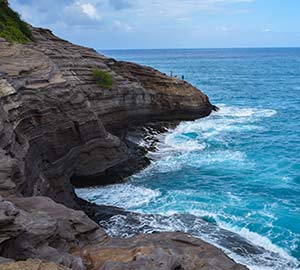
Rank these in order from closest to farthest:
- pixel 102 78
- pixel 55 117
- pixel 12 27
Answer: pixel 55 117 < pixel 102 78 < pixel 12 27

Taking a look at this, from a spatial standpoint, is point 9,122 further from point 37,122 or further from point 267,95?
point 267,95

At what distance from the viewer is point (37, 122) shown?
23.3m

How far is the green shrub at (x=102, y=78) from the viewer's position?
34981mm

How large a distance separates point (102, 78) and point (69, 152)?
10.7m

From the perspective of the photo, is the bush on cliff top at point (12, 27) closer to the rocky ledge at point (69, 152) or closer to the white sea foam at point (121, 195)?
the rocky ledge at point (69, 152)

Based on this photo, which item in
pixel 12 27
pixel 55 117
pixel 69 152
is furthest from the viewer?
pixel 12 27

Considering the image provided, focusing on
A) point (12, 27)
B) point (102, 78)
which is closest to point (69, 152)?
point (102, 78)

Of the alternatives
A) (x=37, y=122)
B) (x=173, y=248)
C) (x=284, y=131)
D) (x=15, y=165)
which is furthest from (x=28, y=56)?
(x=284, y=131)

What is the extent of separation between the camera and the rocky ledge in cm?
1224

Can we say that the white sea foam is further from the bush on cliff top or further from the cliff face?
the bush on cliff top

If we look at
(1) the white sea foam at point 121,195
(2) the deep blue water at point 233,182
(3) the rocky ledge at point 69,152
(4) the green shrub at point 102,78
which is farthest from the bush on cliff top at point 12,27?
(2) the deep blue water at point 233,182

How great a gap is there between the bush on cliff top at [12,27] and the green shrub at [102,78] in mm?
5978

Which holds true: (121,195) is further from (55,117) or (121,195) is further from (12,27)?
(12,27)

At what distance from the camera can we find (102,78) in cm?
3528
